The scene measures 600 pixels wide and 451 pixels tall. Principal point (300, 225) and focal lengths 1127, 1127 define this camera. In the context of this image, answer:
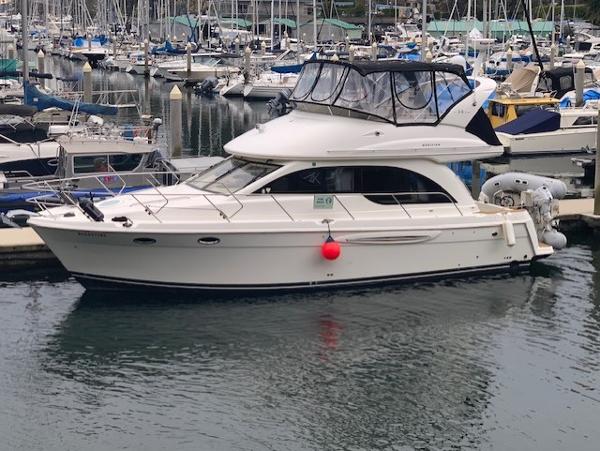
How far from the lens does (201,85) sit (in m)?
62.8

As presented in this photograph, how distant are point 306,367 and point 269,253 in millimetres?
2698

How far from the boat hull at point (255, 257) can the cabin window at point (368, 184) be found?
66 centimetres

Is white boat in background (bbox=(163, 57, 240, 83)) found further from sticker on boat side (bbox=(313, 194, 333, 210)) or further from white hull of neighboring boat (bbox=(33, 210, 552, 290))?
sticker on boat side (bbox=(313, 194, 333, 210))

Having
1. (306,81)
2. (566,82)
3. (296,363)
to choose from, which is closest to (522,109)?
(566,82)

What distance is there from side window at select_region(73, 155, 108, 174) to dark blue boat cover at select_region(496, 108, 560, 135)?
16255mm

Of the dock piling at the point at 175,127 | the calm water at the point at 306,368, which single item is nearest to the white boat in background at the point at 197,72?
the dock piling at the point at 175,127

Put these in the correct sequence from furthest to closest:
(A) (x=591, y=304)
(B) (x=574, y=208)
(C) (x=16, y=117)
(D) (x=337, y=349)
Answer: (C) (x=16, y=117)
(B) (x=574, y=208)
(A) (x=591, y=304)
(D) (x=337, y=349)

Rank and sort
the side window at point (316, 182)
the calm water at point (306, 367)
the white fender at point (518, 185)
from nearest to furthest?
the calm water at point (306, 367), the side window at point (316, 182), the white fender at point (518, 185)

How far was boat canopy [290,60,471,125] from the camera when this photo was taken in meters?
18.6

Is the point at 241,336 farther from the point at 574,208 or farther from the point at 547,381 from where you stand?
the point at 574,208

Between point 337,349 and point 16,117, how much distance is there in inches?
681

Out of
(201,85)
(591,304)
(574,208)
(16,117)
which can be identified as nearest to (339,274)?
(591,304)

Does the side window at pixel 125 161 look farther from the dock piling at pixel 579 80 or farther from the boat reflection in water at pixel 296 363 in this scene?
the dock piling at pixel 579 80

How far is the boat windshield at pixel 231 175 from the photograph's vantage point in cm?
1794
